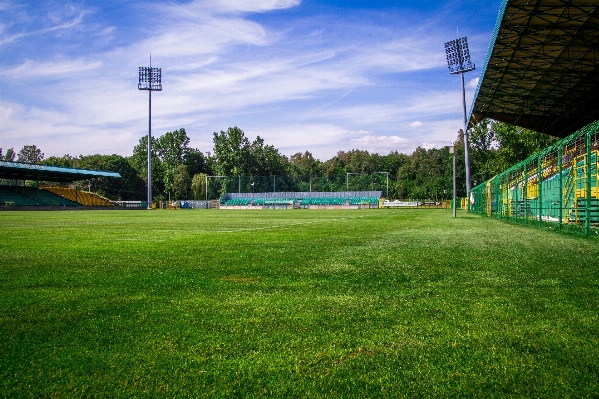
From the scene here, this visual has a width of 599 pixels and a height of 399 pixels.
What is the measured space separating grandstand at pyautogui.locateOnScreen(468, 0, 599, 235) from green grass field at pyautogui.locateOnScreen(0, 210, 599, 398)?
7.65 m

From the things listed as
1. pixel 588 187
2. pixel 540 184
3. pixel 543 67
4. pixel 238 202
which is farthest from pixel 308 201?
pixel 588 187

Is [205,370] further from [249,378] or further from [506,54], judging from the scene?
[506,54]

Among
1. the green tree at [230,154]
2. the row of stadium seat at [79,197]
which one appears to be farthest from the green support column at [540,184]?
the green tree at [230,154]

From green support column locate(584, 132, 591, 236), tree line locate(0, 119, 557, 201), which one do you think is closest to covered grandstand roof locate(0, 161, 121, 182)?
tree line locate(0, 119, 557, 201)

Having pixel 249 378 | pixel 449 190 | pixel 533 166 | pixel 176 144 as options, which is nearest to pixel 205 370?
pixel 249 378

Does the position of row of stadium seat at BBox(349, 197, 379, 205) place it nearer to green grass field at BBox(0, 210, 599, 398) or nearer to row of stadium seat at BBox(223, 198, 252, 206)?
row of stadium seat at BBox(223, 198, 252, 206)

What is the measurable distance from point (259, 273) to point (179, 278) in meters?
0.84

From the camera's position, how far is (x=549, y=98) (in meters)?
27.1

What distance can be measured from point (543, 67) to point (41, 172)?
53154 millimetres

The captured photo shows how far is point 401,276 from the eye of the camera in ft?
15.4

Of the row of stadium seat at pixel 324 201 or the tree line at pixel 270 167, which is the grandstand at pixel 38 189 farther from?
the row of stadium seat at pixel 324 201

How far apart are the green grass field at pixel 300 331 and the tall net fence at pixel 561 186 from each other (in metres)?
6.73

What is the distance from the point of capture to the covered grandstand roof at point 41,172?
161 feet

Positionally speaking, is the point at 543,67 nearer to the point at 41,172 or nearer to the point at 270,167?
the point at 41,172
